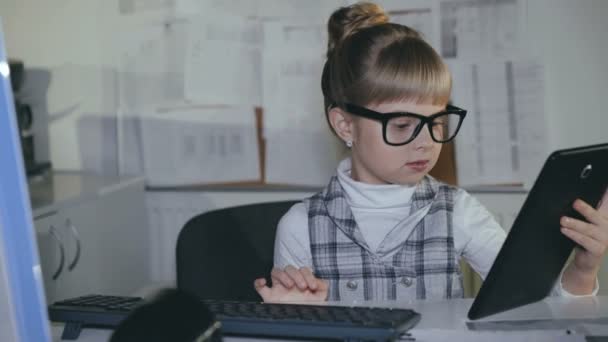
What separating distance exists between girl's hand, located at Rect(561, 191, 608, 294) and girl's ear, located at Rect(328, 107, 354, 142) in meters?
0.42

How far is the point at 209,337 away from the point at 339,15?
37.9 inches

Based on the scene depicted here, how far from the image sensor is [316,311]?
0.86 metres

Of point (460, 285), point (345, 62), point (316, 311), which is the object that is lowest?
point (460, 285)

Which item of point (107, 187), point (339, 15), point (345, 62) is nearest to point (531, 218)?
point (345, 62)

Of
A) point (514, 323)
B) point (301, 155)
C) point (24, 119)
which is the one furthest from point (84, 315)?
point (24, 119)

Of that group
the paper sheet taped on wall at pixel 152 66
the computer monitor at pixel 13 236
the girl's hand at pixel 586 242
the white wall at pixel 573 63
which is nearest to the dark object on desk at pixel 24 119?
the paper sheet taped on wall at pixel 152 66

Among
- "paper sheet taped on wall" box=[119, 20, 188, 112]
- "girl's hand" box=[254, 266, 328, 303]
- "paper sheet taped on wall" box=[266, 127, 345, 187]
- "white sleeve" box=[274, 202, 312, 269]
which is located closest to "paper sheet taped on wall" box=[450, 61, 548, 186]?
"paper sheet taped on wall" box=[266, 127, 345, 187]

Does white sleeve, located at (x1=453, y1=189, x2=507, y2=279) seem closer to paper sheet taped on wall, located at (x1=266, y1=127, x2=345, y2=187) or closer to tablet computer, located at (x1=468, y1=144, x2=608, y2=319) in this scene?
tablet computer, located at (x1=468, y1=144, x2=608, y2=319)

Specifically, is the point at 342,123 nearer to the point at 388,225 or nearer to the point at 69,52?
the point at 388,225

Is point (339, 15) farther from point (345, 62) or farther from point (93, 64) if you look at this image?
point (93, 64)

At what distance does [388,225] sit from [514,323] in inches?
16.5

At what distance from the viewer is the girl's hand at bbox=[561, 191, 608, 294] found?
99 cm

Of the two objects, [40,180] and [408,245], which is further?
[40,180]

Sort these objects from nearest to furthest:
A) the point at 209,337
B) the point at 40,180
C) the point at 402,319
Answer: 1. the point at 209,337
2. the point at 402,319
3. the point at 40,180
